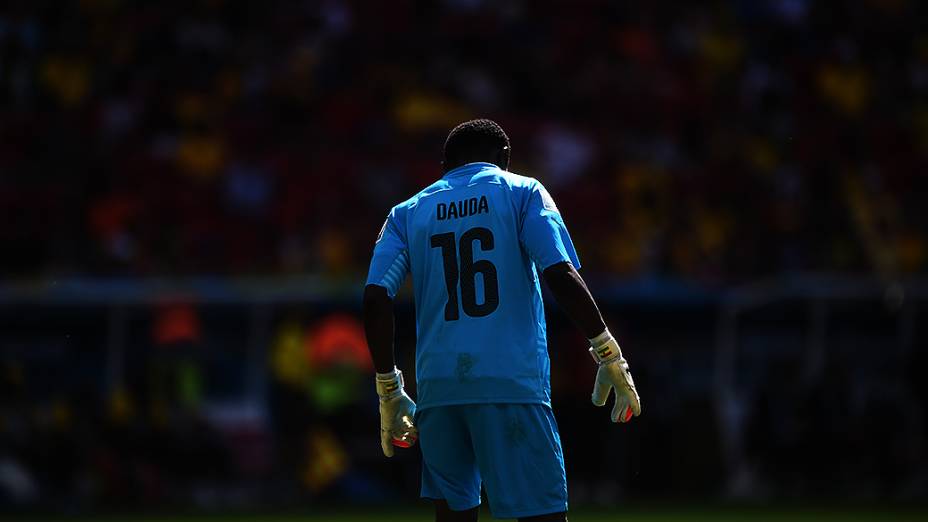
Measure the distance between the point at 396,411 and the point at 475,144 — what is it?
111cm

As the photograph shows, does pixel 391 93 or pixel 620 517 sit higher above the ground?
pixel 391 93

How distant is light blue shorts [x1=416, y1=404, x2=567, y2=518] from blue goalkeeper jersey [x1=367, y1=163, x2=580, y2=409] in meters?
0.06

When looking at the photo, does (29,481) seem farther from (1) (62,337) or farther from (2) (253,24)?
(2) (253,24)

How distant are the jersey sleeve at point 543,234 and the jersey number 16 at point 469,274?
0.15 meters

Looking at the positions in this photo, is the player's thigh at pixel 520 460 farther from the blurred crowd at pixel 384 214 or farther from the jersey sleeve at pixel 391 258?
the blurred crowd at pixel 384 214

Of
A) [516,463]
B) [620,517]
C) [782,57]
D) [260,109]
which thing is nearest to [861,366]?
[782,57]

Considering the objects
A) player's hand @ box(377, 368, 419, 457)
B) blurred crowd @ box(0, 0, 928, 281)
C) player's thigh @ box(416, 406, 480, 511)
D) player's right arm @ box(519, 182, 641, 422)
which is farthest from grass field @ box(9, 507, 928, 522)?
player's right arm @ box(519, 182, 641, 422)

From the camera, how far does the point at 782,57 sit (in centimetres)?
1981

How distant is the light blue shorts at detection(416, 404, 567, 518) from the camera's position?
533 centimetres

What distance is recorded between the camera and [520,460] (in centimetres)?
535

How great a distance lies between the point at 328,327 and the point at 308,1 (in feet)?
18.1

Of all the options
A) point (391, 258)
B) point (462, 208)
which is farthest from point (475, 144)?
point (391, 258)

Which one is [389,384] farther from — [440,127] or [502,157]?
[440,127]

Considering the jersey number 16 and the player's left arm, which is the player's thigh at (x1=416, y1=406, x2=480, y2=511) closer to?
the player's left arm
